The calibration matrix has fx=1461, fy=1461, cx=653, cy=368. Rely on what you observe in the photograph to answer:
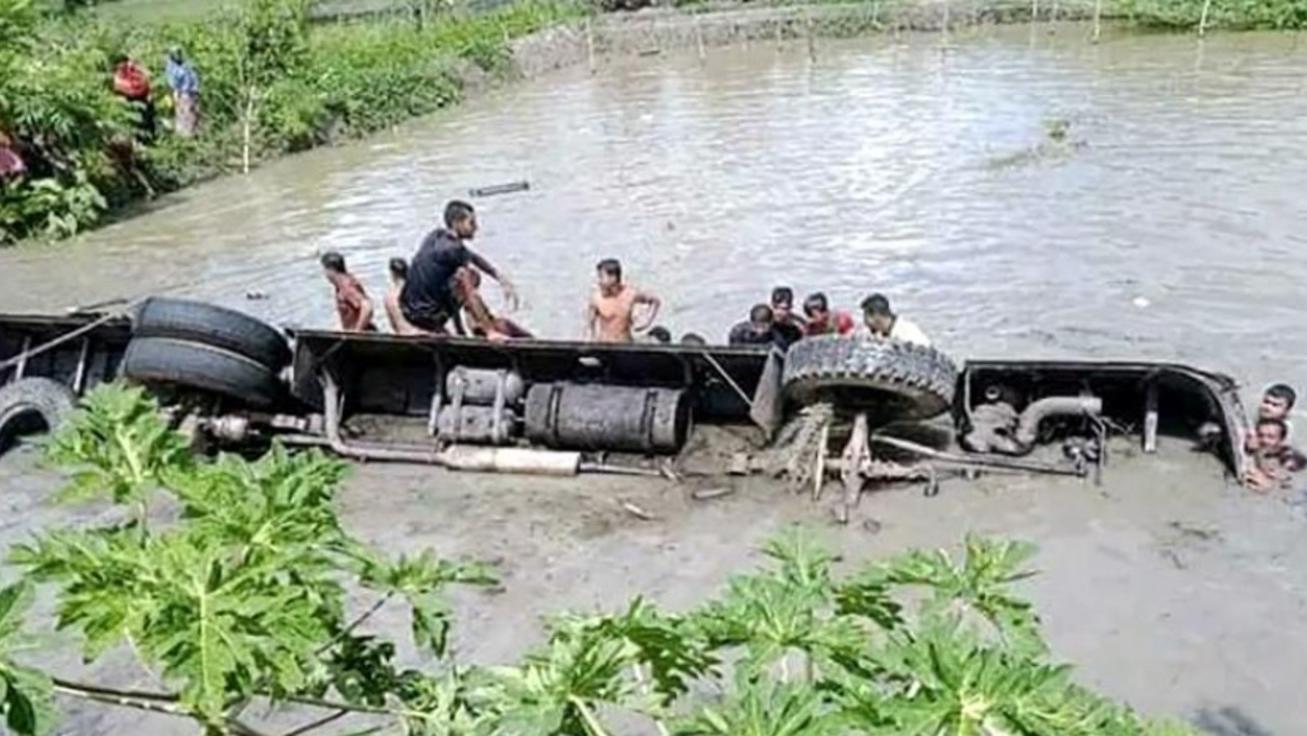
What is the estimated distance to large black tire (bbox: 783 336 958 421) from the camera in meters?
9.50

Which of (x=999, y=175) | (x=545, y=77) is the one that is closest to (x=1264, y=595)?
(x=999, y=175)

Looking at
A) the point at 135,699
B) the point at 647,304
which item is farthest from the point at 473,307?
the point at 135,699

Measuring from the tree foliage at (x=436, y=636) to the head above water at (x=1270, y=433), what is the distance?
21.9ft

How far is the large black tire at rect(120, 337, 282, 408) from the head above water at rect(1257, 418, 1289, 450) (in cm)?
709

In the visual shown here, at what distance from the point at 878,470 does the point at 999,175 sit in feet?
Answer: 37.3

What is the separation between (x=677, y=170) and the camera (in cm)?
2227

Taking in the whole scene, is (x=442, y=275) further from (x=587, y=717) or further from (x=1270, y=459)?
(x=587, y=717)

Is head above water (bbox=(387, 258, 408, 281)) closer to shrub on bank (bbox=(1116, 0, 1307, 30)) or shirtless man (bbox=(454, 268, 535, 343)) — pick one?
shirtless man (bbox=(454, 268, 535, 343))

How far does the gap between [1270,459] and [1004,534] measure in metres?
2.02

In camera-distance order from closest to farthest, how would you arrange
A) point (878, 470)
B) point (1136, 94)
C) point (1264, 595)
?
point (1264, 595) < point (878, 470) < point (1136, 94)

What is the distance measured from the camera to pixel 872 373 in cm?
950

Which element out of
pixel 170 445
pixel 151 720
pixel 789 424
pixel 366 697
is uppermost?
pixel 170 445

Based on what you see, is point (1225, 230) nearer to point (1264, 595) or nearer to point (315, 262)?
point (1264, 595)

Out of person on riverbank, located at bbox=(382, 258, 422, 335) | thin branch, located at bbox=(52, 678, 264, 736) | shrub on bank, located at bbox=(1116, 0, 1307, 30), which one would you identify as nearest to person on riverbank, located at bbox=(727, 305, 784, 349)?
person on riverbank, located at bbox=(382, 258, 422, 335)
